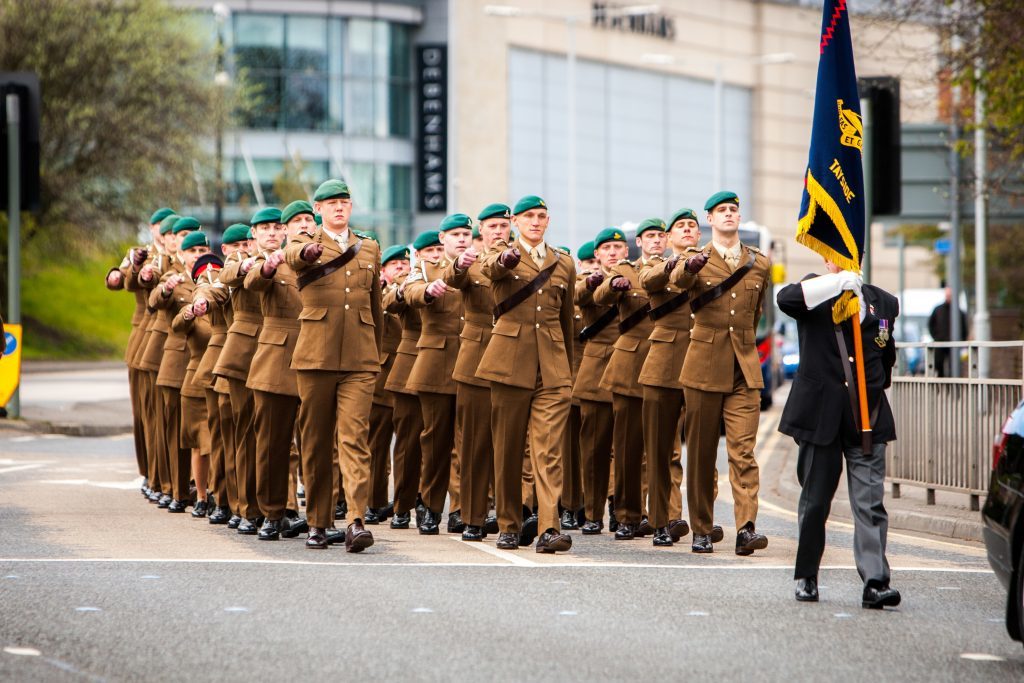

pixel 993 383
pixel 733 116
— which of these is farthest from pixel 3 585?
pixel 733 116

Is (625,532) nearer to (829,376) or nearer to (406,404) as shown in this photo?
(406,404)

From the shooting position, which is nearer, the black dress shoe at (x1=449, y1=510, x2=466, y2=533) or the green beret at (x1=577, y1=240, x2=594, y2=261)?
the black dress shoe at (x1=449, y1=510, x2=466, y2=533)

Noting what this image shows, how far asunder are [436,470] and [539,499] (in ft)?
5.57

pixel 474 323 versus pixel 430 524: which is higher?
pixel 474 323

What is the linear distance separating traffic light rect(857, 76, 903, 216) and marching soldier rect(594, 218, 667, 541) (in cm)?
392

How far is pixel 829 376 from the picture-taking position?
948 cm

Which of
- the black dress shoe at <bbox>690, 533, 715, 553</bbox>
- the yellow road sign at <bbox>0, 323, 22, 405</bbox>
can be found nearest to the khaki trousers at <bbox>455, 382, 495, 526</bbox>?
the black dress shoe at <bbox>690, 533, 715, 553</bbox>

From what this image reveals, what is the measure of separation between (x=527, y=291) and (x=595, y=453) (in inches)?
83.0

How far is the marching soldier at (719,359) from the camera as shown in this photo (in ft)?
38.6

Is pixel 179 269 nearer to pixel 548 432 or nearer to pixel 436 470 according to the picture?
pixel 436 470

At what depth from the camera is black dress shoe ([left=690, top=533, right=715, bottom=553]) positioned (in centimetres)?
1170

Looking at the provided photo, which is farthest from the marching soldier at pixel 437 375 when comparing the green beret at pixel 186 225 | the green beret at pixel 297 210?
the green beret at pixel 186 225

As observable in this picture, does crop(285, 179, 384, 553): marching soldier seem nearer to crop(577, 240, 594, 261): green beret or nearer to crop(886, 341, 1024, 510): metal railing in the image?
crop(577, 240, 594, 261): green beret

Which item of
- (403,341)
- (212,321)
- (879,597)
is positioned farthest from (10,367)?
(879,597)
